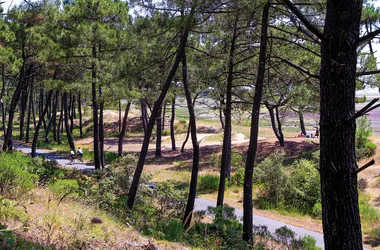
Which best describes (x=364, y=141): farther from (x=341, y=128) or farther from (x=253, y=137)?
(x=341, y=128)

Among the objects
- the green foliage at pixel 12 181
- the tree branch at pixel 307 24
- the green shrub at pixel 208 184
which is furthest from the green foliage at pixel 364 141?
the tree branch at pixel 307 24

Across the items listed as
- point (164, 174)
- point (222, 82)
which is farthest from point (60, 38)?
point (164, 174)

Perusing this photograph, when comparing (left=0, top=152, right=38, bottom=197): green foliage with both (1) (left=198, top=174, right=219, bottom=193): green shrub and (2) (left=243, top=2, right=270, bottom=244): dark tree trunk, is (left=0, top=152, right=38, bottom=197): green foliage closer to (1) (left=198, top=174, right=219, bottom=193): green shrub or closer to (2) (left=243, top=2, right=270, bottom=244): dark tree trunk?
(2) (left=243, top=2, right=270, bottom=244): dark tree trunk

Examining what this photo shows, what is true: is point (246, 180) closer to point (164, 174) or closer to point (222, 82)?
point (222, 82)

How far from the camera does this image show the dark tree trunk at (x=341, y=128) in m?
3.05

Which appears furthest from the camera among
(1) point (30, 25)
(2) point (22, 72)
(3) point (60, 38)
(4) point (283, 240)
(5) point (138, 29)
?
(2) point (22, 72)

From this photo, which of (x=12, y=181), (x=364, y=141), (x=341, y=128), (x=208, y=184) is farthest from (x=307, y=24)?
(x=364, y=141)

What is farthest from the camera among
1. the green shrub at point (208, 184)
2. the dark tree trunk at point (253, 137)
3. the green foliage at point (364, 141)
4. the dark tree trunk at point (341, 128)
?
the green foliage at point (364, 141)

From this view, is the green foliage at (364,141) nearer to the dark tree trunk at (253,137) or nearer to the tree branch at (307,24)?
the dark tree trunk at (253,137)

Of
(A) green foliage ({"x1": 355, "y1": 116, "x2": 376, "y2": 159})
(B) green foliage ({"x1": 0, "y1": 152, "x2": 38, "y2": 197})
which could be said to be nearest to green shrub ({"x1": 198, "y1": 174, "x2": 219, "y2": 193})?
(A) green foliage ({"x1": 355, "y1": 116, "x2": 376, "y2": 159})

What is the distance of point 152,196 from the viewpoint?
1228 cm

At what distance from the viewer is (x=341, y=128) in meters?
3.06

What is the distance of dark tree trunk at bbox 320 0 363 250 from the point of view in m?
3.05

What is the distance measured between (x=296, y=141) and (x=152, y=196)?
53.4ft
